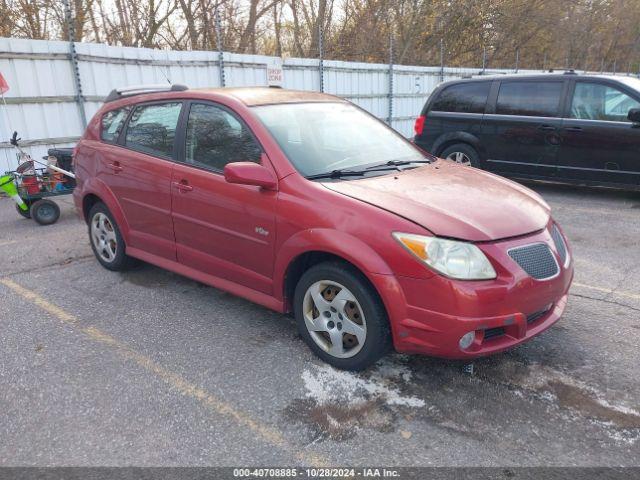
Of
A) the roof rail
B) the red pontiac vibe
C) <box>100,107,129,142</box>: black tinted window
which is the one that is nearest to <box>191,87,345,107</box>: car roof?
the red pontiac vibe

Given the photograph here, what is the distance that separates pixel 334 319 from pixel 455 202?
1.00 m

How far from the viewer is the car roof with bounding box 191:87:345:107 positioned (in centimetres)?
383

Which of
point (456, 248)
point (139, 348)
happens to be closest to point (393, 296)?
point (456, 248)

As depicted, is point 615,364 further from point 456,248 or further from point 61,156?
point 61,156

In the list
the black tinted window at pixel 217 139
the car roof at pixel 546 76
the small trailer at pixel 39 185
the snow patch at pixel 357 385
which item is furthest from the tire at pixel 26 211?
the car roof at pixel 546 76

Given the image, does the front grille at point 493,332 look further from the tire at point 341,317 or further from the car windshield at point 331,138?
the car windshield at point 331,138

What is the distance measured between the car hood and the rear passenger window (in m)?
1.59

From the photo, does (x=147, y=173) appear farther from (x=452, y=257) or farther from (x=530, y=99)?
(x=530, y=99)

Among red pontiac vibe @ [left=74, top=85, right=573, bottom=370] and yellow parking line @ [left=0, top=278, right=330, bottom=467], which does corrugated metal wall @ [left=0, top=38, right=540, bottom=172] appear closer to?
red pontiac vibe @ [left=74, top=85, right=573, bottom=370]

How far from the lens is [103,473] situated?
238cm

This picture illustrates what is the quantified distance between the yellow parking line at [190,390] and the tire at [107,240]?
728 millimetres

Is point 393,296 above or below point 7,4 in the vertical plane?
below

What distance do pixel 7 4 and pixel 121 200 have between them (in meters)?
10.7

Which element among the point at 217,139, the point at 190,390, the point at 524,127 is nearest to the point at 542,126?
the point at 524,127
